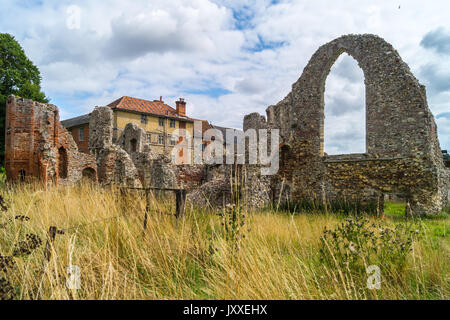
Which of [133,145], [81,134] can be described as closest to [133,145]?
[133,145]

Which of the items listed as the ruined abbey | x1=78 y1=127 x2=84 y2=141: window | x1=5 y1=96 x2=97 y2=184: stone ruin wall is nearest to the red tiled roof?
x1=78 y1=127 x2=84 y2=141: window

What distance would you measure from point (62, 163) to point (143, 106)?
2026cm

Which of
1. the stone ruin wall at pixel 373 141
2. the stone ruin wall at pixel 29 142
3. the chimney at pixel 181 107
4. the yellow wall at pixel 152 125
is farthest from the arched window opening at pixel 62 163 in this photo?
the chimney at pixel 181 107

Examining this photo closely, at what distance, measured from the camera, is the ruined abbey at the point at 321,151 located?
9.67 m

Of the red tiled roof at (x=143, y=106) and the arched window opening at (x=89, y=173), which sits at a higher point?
the red tiled roof at (x=143, y=106)

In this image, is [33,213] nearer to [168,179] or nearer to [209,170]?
[168,179]

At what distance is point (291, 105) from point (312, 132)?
68.2 inches

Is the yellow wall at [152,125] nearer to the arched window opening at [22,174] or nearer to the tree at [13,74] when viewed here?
the tree at [13,74]

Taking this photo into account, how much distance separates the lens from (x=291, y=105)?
42.0 ft

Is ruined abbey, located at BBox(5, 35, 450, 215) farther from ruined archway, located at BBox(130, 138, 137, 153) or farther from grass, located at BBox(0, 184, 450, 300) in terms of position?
ruined archway, located at BBox(130, 138, 137, 153)

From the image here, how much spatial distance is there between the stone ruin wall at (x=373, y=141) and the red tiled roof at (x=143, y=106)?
22.4m

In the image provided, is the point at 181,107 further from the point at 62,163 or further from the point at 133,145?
the point at 62,163
